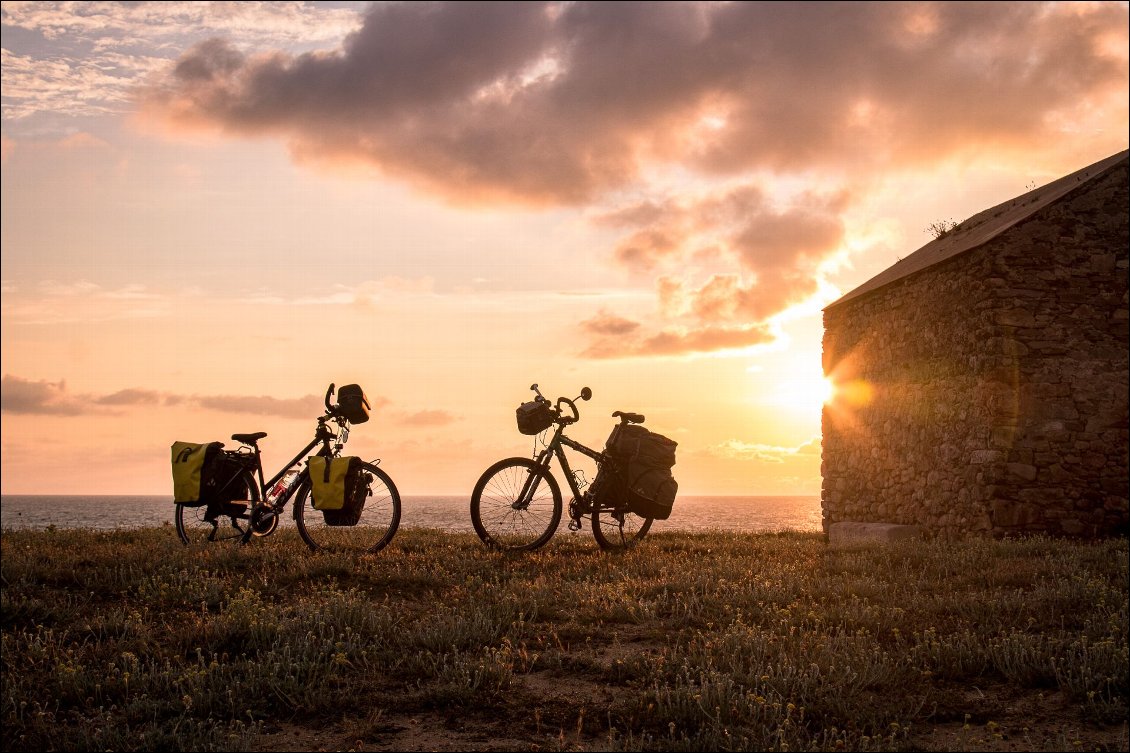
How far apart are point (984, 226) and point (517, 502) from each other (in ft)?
35.9

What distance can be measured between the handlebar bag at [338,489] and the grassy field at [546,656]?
1.90 feet

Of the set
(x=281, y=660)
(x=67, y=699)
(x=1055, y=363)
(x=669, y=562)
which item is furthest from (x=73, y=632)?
(x=1055, y=363)

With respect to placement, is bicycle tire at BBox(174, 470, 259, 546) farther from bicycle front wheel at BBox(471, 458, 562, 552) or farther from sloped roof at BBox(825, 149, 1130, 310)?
sloped roof at BBox(825, 149, 1130, 310)

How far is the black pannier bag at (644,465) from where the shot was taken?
9.88 meters

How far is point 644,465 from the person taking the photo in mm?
9922

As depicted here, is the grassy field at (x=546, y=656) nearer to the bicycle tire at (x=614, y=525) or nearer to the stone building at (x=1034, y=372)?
the bicycle tire at (x=614, y=525)

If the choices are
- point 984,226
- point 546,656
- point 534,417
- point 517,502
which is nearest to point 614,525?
point 517,502

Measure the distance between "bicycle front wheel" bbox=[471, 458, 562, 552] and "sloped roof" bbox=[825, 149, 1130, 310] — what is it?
26.3ft

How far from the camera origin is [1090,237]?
43.8 ft

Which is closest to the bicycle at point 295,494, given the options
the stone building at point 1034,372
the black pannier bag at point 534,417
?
the black pannier bag at point 534,417

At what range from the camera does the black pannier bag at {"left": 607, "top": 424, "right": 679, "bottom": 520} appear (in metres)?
9.88

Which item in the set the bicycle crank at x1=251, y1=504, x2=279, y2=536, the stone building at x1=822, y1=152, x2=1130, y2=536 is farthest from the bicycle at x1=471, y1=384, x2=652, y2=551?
the stone building at x1=822, y1=152, x2=1130, y2=536

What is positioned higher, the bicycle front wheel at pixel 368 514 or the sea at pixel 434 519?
the bicycle front wheel at pixel 368 514

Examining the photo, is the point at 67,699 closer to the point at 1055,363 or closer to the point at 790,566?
the point at 790,566
